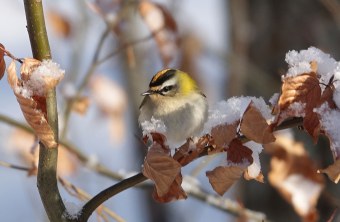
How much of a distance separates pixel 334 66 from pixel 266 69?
7.75 feet

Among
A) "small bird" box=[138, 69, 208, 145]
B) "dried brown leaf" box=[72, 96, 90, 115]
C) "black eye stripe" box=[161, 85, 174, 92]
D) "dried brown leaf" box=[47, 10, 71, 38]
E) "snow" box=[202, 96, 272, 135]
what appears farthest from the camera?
"dried brown leaf" box=[47, 10, 71, 38]

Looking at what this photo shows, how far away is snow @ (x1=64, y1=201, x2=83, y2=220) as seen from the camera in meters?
1.03

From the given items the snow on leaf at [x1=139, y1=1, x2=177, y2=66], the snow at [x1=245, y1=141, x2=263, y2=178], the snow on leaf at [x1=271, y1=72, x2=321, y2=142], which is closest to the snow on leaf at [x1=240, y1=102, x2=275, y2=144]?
the snow on leaf at [x1=271, y1=72, x2=321, y2=142]

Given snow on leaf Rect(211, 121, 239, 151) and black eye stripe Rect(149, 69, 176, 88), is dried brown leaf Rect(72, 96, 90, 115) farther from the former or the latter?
snow on leaf Rect(211, 121, 239, 151)

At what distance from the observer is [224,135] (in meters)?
0.97

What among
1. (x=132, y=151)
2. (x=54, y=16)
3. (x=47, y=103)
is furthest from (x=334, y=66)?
(x=132, y=151)

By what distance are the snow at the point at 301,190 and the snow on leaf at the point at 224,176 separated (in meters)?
0.86

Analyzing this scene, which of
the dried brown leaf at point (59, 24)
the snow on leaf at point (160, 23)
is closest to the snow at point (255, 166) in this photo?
the snow on leaf at point (160, 23)

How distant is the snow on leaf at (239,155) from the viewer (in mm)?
953

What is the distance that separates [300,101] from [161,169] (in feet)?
0.79

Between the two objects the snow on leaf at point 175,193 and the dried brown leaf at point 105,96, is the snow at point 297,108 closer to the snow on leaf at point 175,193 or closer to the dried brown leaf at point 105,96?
the snow on leaf at point 175,193

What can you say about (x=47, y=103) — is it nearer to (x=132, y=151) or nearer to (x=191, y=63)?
(x=191, y=63)

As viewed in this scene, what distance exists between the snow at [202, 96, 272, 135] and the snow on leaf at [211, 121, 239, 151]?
0.02m

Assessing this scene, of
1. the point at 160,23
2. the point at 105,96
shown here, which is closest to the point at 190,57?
the point at 105,96
